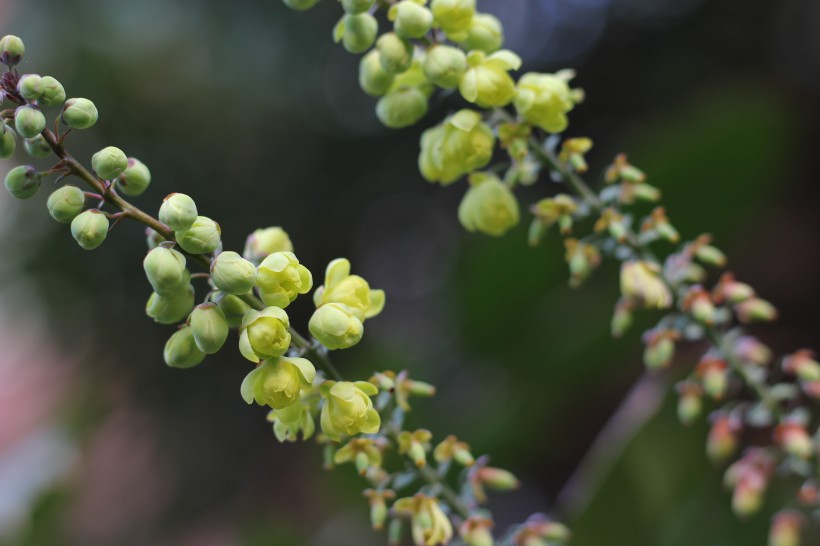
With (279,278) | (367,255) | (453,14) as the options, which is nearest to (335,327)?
(279,278)

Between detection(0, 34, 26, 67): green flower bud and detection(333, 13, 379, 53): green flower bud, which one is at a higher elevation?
detection(333, 13, 379, 53): green flower bud

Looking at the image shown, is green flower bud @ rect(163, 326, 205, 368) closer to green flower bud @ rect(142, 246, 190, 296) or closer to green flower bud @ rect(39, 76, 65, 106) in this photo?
green flower bud @ rect(142, 246, 190, 296)


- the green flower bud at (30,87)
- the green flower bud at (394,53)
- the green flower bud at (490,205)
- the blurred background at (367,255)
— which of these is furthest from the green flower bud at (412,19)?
the blurred background at (367,255)

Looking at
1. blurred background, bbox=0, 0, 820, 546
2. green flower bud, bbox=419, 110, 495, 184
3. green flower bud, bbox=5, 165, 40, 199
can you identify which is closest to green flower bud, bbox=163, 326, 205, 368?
green flower bud, bbox=5, 165, 40, 199

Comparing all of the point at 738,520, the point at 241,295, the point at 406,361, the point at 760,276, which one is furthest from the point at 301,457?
the point at 241,295

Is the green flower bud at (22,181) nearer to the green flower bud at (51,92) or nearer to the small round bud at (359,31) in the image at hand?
the green flower bud at (51,92)
